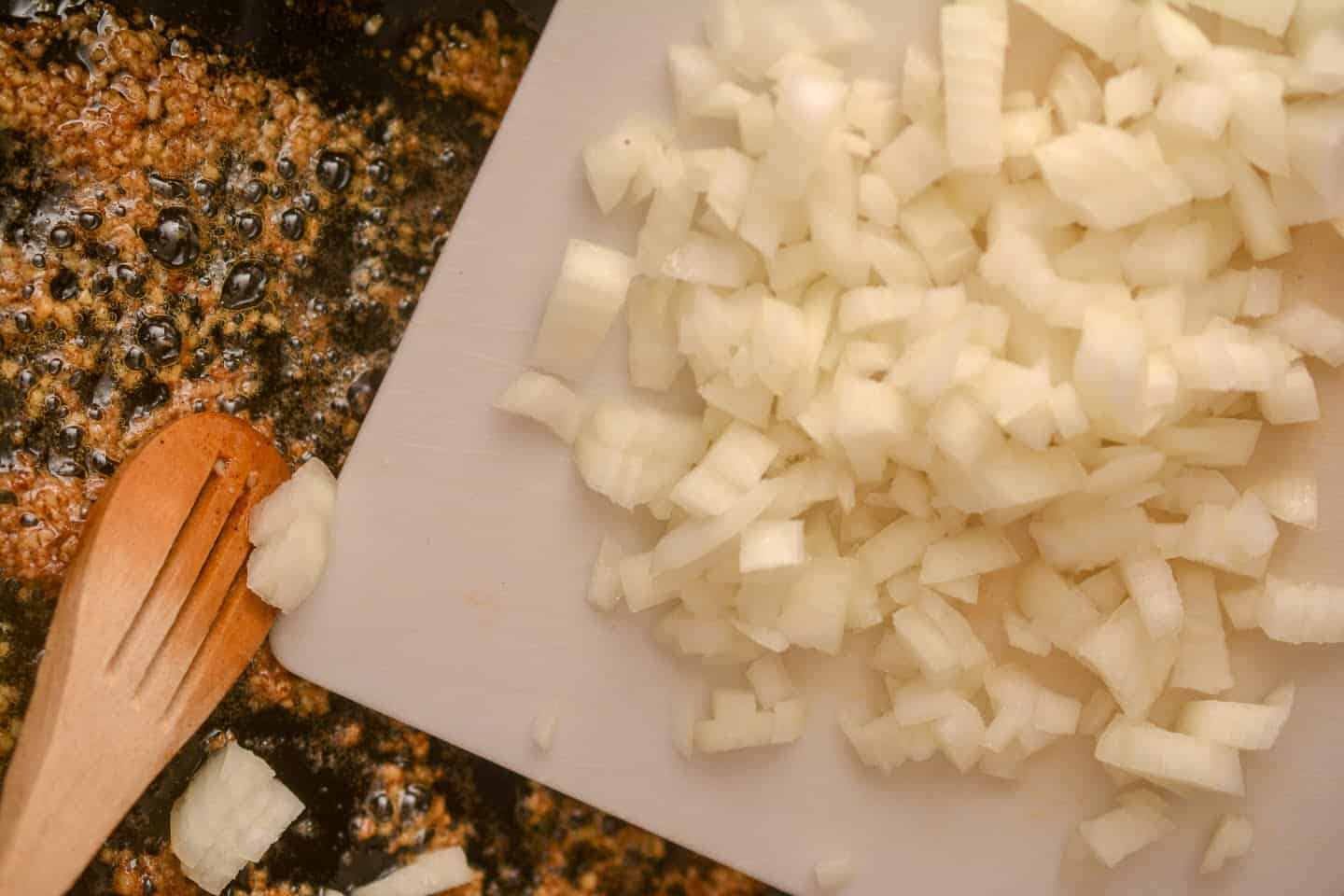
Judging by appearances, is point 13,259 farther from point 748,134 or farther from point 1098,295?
point 1098,295

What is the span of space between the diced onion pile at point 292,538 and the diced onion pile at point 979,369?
0.70 ft

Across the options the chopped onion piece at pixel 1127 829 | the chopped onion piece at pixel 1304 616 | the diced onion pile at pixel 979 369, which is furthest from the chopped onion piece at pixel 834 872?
the chopped onion piece at pixel 1304 616

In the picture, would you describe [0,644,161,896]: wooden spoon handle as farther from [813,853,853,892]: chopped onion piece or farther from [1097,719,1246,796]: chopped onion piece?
[1097,719,1246,796]: chopped onion piece

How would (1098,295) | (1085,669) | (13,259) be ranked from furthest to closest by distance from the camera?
(13,259), (1085,669), (1098,295)

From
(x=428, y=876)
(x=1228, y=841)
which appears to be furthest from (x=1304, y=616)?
(x=428, y=876)

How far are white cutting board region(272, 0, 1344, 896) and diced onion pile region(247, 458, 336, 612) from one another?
2 centimetres

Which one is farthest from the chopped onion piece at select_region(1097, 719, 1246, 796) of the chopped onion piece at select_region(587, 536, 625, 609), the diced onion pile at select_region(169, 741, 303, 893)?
the diced onion pile at select_region(169, 741, 303, 893)

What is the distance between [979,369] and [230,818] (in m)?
0.87

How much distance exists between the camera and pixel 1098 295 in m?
0.99

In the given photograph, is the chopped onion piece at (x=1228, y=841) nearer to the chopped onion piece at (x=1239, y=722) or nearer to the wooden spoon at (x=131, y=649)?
the chopped onion piece at (x=1239, y=722)

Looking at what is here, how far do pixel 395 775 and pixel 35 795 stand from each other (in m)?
0.36

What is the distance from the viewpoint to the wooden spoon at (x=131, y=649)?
1.11 meters

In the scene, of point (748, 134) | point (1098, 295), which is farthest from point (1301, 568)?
point (748, 134)

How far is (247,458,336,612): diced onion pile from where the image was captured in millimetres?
1125
